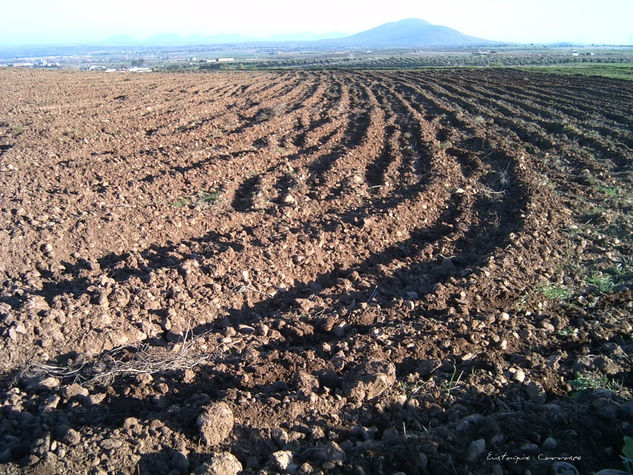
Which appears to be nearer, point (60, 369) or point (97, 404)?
point (97, 404)

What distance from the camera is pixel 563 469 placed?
226 centimetres

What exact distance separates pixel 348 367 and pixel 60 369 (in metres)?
2.15

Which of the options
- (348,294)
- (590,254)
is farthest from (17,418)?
(590,254)

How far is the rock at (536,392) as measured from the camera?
9.81 ft

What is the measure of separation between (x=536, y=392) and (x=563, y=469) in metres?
0.82

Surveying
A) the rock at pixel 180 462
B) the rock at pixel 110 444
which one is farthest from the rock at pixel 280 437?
the rock at pixel 110 444

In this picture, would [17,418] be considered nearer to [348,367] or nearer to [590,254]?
[348,367]

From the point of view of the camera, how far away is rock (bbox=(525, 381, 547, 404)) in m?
2.99

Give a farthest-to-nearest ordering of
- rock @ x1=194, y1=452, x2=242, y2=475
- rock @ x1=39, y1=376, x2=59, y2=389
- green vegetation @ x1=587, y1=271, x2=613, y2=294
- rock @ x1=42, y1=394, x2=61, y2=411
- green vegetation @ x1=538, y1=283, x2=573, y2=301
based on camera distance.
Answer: green vegetation @ x1=587, y1=271, x2=613, y2=294, green vegetation @ x1=538, y1=283, x2=573, y2=301, rock @ x1=39, y1=376, x2=59, y2=389, rock @ x1=42, y1=394, x2=61, y2=411, rock @ x1=194, y1=452, x2=242, y2=475

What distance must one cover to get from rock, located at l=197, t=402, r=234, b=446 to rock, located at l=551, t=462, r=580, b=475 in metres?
1.81

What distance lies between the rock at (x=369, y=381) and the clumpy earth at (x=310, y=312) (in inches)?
0.7

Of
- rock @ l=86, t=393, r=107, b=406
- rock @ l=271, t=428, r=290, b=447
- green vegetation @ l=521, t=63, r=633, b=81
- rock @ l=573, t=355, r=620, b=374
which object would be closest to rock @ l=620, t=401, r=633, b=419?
rock @ l=573, t=355, r=620, b=374

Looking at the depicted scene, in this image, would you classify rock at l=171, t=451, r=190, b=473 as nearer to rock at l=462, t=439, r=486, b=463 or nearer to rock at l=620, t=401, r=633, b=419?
rock at l=462, t=439, r=486, b=463

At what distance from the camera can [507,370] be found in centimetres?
326
